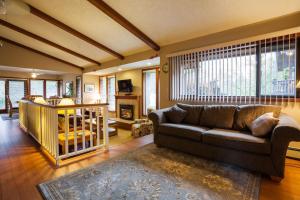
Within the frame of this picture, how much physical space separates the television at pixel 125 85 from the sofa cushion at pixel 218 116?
3691 millimetres

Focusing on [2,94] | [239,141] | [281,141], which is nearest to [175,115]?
[239,141]

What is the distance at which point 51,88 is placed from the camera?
9.50 m

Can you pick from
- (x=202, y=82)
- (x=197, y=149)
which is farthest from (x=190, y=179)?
(x=202, y=82)

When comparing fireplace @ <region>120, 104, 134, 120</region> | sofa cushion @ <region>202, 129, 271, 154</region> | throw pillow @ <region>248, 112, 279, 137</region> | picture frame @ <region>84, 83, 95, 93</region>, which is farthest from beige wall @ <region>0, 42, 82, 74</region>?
throw pillow @ <region>248, 112, 279, 137</region>

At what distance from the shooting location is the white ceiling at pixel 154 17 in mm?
2578

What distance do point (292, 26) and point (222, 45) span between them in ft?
3.43

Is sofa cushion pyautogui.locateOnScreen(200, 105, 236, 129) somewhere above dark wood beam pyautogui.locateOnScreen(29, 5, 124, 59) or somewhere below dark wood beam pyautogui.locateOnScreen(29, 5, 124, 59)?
below

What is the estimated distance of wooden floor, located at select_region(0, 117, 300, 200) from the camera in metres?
1.74

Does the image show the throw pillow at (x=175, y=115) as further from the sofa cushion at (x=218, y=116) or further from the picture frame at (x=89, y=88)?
the picture frame at (x=89, y=88)

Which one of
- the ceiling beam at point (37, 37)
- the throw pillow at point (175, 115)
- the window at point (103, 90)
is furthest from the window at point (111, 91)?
the throw pillow at point (175, 115)

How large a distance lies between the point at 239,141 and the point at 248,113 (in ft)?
2.53

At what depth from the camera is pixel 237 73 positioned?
3082 mm

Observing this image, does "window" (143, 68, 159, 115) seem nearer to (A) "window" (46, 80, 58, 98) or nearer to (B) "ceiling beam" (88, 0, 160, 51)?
(B) "ceiling beam" (88, 0, 160, 51)

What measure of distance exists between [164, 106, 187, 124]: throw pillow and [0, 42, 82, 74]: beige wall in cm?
600
